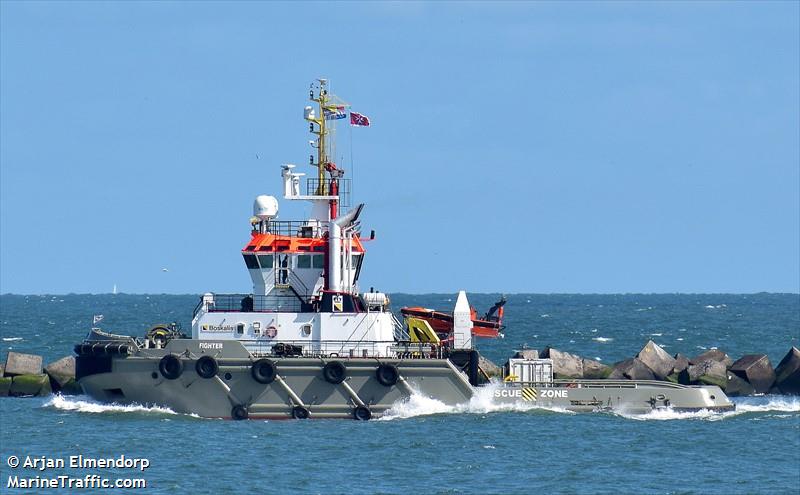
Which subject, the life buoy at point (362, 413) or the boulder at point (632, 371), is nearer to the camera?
the life buoy at point (362, 413)

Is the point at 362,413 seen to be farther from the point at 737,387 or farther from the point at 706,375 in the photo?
the point at 737,387

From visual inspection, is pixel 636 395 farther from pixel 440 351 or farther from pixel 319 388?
pixel 319 388

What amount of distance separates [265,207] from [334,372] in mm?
5018

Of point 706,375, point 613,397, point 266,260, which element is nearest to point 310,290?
point 266,260

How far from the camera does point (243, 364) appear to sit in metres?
33.7

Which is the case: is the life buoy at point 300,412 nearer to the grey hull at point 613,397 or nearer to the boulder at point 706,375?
the grey hull at point 613,397

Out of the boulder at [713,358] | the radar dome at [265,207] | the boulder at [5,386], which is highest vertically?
the radar dome at [265,207]

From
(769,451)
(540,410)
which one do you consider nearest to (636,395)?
(540,410)

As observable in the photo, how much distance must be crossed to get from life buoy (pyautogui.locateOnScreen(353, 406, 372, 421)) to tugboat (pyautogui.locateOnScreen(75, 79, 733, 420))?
0.08 ft

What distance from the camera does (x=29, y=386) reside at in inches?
1647

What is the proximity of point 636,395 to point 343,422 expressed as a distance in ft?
25.6

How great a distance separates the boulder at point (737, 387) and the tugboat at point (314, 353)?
331 inches

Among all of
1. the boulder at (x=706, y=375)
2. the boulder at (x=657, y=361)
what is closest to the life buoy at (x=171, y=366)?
the boulder at (x=657, y=361)

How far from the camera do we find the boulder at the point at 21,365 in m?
42.9
